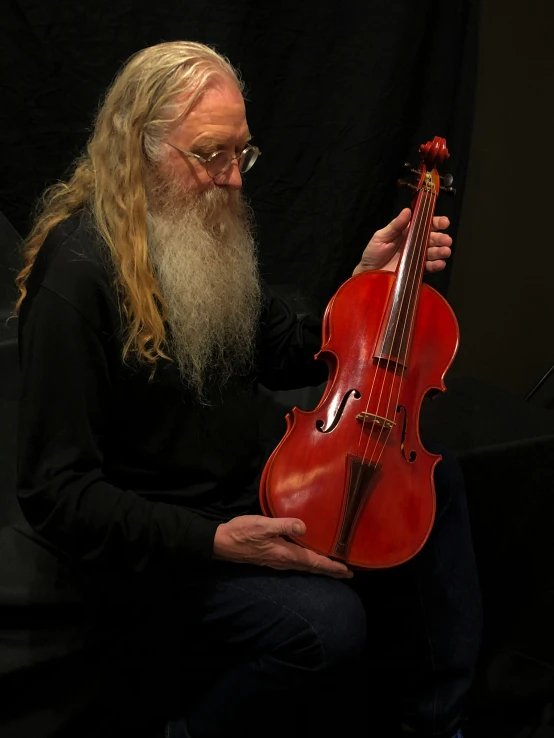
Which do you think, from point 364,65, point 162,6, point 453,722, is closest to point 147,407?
point 453,722

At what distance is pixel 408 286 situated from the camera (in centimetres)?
131

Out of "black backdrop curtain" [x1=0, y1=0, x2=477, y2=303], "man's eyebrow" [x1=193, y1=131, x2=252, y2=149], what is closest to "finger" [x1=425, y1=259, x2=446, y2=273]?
"man's eyebrow" [x1=193, y1=131, x2=252, y2=149]

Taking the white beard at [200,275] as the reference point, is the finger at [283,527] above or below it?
below

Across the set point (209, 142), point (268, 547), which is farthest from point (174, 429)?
point (209, 142)

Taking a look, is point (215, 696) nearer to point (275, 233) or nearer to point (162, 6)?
point (275, 233)

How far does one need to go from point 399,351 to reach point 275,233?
3.18ft

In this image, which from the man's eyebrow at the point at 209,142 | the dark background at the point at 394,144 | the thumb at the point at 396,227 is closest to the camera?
the man's eyebrow at the point at 209,142

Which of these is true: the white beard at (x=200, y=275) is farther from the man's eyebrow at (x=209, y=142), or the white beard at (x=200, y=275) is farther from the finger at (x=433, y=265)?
the finger at (x=433, y=265)

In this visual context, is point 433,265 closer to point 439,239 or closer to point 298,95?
point 439,239

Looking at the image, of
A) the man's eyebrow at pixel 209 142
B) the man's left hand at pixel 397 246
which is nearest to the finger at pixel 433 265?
the man's left hand at pixel 397 246

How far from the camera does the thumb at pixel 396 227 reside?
137 centimetres

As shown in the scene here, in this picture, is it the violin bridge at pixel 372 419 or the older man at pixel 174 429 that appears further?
the violin bridge at pixel 372 419

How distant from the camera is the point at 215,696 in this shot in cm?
122

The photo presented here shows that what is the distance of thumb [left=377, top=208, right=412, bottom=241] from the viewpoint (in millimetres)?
1371
